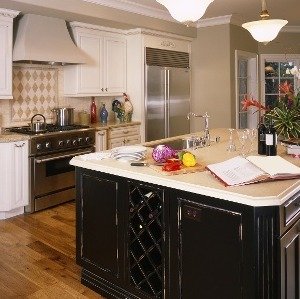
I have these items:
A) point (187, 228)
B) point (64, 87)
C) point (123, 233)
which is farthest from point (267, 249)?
point (64, 87)

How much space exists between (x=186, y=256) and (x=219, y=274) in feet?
0.71

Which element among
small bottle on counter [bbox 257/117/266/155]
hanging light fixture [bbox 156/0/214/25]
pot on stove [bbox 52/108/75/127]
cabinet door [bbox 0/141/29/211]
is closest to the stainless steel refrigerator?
pot on stove [bbox 52/108/75/127]

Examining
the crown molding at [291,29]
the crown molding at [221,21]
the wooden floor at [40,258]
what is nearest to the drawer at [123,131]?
the wooden floor at [40,258]

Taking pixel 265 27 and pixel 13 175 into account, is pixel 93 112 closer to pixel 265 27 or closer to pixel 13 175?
pixel 13 175

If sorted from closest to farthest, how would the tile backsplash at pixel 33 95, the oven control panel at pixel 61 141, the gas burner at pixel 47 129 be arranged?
the oven control panel at pixel 61 141, the gas burner at pixel 47 129, the tile backsplash at pixel 33 95

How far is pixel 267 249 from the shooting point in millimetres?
1795

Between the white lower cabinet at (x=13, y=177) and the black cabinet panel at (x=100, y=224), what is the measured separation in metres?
1.76

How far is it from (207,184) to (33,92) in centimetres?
362

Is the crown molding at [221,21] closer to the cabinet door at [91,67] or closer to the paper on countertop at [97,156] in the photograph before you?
the cabinet door at [91,67]

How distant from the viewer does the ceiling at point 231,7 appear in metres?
5.06

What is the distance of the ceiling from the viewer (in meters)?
5.06

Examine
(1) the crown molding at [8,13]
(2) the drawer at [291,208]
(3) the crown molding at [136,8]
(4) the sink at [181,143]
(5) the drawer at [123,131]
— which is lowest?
(2) the drawer at [291,208]

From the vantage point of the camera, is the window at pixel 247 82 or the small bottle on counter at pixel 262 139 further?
the window at pixel 247 82

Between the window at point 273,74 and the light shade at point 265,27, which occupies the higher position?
the window at point 273,74
